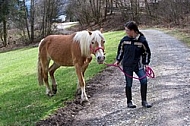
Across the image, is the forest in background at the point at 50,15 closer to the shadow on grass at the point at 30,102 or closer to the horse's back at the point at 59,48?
the shadow on grass at the point at 30,102

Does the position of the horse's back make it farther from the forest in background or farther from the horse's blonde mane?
the forest in background

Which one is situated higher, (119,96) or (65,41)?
(65,41)

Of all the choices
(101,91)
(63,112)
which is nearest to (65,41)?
(101,91)

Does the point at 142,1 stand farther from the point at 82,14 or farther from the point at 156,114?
the point at 156,114

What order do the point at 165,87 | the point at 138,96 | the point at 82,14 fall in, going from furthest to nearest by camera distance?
the point at 82,14 < the point at 165,87 < the point at 138,96

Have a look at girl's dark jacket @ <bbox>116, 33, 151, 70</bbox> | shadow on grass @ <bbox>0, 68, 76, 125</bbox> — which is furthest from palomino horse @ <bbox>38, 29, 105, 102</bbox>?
girl's dark jacket @ <bbox>116, 33, 151, 70</bbox>

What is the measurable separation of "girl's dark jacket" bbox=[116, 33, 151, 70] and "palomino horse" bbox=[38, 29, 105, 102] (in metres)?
0.54

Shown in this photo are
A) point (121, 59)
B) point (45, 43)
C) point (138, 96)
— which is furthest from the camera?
point (45, 43)

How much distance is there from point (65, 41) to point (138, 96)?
91.6 inches

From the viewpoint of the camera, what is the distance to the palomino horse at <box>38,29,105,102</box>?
23.1 ft

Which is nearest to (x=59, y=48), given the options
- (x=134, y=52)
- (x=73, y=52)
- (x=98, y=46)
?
(x=73, y=52)

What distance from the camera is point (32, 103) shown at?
7941 millimetres

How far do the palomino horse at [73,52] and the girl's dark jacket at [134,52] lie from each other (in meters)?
0.54

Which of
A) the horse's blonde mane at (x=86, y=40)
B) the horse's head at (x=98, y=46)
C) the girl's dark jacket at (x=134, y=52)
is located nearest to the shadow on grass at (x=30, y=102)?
the horse's blonde mane at (x=86, y=40)
